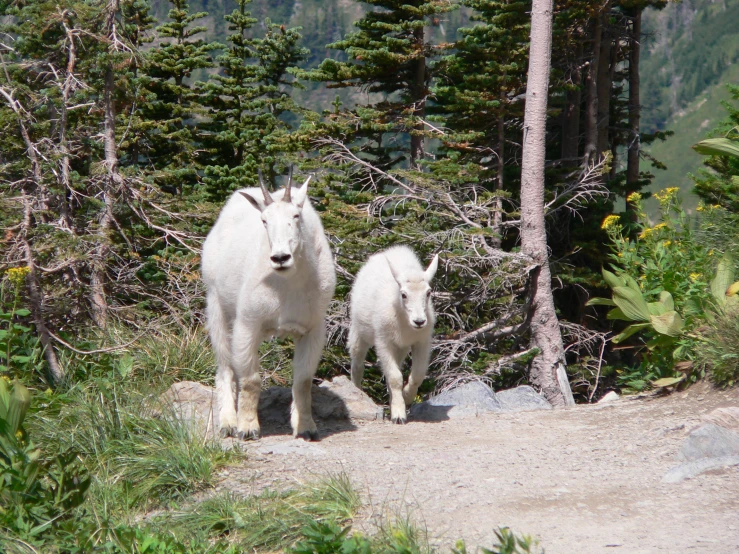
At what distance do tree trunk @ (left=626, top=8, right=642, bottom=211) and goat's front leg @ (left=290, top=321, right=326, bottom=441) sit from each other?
901 cm

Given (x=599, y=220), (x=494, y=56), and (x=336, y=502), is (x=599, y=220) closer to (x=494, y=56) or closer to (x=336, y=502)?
(x=494, y=56)

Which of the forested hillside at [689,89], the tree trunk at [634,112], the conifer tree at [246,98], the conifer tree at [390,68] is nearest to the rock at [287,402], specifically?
the conifer tree at [390,68]

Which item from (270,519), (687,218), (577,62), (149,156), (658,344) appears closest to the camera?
(270,519)

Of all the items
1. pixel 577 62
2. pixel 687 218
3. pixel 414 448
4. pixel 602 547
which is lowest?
pixel 414 448

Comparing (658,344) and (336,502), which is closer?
(336,502)

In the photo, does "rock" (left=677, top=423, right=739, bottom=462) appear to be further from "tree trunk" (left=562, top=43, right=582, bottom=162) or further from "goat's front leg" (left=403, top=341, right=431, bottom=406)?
"tree trunk" (left=562, top=43, right=582, bottom=162)

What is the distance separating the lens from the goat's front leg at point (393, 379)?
7363 mm

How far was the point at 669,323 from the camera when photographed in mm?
7258

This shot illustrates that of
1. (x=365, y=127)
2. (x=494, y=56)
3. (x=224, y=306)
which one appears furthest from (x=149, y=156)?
(x=224, y=306)

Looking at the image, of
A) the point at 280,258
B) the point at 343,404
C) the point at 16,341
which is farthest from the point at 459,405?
the point at 16,341

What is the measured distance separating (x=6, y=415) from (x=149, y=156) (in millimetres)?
10573

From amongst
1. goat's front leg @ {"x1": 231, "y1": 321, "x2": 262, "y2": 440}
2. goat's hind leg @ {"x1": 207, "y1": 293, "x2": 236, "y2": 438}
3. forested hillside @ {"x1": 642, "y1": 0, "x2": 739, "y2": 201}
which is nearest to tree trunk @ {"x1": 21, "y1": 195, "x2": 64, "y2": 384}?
goat's hind leg @ {"x1": 207, "y1": 293, "x2": 236, "y2": 438}

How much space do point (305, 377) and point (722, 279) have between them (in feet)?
12.4

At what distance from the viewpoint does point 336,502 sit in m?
4.61
